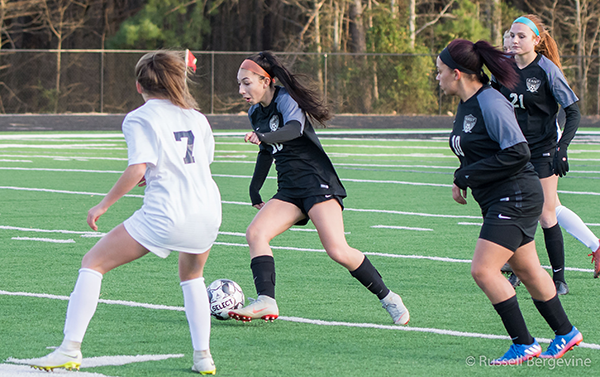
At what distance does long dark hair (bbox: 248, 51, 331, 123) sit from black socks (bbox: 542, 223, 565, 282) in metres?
2.21

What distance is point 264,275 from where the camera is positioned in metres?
6.05

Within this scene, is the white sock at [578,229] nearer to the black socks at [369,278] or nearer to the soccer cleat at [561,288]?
the soccer cleat at [561,288]

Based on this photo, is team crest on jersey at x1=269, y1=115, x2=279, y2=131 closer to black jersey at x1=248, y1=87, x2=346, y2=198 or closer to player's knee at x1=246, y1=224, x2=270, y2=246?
black jersey at x1=248, y1=87, x2=346, y2=198

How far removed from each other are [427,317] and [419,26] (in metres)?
37.0

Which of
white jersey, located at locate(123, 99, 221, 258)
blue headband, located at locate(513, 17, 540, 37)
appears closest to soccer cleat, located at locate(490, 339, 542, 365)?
white jersey, located at locate(123, 99, 221, 258)

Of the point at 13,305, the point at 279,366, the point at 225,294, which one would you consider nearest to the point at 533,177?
the point at 279,366

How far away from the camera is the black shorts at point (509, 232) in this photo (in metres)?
4.87

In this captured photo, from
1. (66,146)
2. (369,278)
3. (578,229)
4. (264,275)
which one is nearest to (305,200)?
(264,275)

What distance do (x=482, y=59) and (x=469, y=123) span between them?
37cm

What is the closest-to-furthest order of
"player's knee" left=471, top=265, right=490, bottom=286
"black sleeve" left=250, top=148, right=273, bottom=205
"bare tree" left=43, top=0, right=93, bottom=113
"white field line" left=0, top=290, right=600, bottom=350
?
1. "player's knee" left=471, top=265, right=490, bottom=286
2. "white field line" left=0, top=290, right=600, bottom=350
3. "black sleeve" left=250, top=148, right=273, bottom=205
4. "bare tree" left=43, top=0, right=93, bottom=113

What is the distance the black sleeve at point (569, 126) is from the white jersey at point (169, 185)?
10.9 feet

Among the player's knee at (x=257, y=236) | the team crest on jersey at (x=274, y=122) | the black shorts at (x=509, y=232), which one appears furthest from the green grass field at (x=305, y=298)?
the team crest on jersey at (x=274, y=122)

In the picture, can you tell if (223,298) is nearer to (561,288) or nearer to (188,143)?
(188,143)

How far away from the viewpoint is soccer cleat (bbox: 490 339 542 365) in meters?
4.94
